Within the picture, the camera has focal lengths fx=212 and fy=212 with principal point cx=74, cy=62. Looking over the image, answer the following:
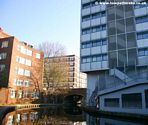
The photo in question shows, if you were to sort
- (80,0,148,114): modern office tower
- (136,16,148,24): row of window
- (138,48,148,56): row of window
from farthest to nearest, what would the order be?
1. (136,16,148,24): row of window
2. (138,48,148,56): row of window
3. (80,0,148,114): modern office tower

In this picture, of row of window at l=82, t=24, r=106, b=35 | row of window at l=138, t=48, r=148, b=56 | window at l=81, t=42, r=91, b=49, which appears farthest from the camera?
window at l=81, t=42, r=91, b=49

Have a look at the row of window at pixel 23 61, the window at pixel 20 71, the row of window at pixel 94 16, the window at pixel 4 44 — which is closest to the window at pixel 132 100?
the row of window at pixel 94 16

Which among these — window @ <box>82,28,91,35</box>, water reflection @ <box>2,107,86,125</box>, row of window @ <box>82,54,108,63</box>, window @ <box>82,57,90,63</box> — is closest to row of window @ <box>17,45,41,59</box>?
window @ <box>82,28,91,35</box>

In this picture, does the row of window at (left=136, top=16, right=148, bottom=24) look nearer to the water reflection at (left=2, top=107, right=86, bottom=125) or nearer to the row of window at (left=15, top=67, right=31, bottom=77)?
the water reflection at (left=2, top=107, right=86, bottom=125)

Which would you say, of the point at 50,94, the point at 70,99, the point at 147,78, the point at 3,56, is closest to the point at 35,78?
the point at 50,94

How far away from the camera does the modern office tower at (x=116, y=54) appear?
29016 millimetres

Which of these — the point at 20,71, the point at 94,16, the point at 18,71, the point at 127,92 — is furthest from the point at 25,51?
the point at 127,92

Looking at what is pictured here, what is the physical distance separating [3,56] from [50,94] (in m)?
17.0

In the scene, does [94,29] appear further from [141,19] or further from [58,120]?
[58,120]

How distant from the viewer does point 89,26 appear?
45.3 m

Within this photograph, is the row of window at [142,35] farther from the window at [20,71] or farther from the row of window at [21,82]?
the window at [20,71]

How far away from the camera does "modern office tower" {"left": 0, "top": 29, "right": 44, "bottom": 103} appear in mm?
54469

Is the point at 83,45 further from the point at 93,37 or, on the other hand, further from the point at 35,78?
the point at 35,78

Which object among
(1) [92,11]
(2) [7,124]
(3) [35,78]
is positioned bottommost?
(2) [7,124]
